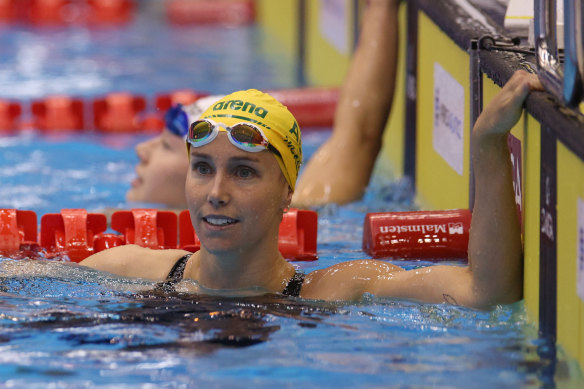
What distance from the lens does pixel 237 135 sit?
2842 millimetres

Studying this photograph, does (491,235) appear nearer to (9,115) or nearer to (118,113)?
(118,113)

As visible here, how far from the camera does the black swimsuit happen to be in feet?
9.94

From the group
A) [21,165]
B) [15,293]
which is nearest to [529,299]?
[15,293]

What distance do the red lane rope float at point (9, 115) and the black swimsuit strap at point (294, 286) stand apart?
4.20 meters

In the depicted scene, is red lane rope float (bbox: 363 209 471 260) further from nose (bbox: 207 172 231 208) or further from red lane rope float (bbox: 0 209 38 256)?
red lane rope float (bbox: 0 209 38 256)

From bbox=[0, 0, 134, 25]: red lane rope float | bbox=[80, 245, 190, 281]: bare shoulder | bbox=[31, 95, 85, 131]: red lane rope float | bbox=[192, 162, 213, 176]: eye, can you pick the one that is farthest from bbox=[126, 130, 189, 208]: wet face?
bbox=[0, 0, 134, 25]: red lane rope float

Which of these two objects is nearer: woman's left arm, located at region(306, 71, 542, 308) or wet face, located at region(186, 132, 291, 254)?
woman's left arm, located at region(306, 71, 542, 308)

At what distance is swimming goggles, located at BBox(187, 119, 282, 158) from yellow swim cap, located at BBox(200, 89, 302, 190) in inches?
1.1

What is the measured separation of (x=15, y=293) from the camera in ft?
10.3

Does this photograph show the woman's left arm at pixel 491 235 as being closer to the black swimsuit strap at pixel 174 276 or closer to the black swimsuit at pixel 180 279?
the black swimsuit at pixel 180 279

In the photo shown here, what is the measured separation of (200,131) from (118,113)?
423 centimetres

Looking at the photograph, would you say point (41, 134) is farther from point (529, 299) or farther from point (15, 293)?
point (529, 299)

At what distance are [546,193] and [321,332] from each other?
2.32 ft

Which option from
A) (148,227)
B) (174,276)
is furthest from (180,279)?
(148,227)
